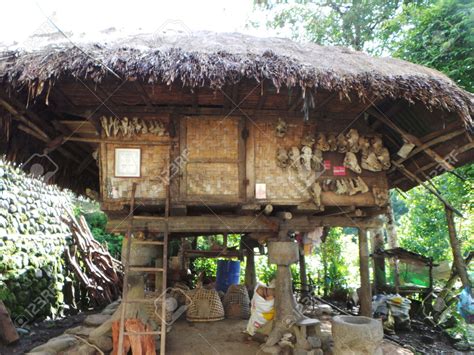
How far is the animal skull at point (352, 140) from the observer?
491 centimetres

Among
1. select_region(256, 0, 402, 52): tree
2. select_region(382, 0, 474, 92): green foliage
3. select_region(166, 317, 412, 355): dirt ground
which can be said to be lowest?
select_region(166, 317, 412, 355): dirt ground

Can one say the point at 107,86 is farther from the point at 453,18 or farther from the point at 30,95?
the point at 453,18

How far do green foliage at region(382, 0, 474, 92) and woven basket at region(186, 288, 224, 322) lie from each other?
20.6 ft

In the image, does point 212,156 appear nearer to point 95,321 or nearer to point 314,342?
point 314,342

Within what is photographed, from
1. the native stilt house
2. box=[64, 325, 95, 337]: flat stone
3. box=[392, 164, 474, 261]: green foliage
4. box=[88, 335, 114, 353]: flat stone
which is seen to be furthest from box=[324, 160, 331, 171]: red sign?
box=[392, 164, 474, 261]: green foliage

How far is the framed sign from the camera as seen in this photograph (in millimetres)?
4590

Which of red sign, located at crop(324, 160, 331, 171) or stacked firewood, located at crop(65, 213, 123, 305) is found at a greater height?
red sign, located at crop(324, 160, 331, 171)

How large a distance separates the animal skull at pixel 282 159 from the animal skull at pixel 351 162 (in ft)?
2.77

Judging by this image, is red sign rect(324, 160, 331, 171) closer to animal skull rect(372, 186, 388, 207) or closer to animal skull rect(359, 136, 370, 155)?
animal skull rect(359, 136, 370, 155)

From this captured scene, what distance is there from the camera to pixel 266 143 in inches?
190

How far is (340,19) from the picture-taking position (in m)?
11.1

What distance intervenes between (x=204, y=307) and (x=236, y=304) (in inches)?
27.0

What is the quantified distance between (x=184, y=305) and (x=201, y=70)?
480 centimetres

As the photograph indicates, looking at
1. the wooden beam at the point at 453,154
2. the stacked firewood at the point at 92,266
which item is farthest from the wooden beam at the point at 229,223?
the stacked firewood at the point at 92,266
